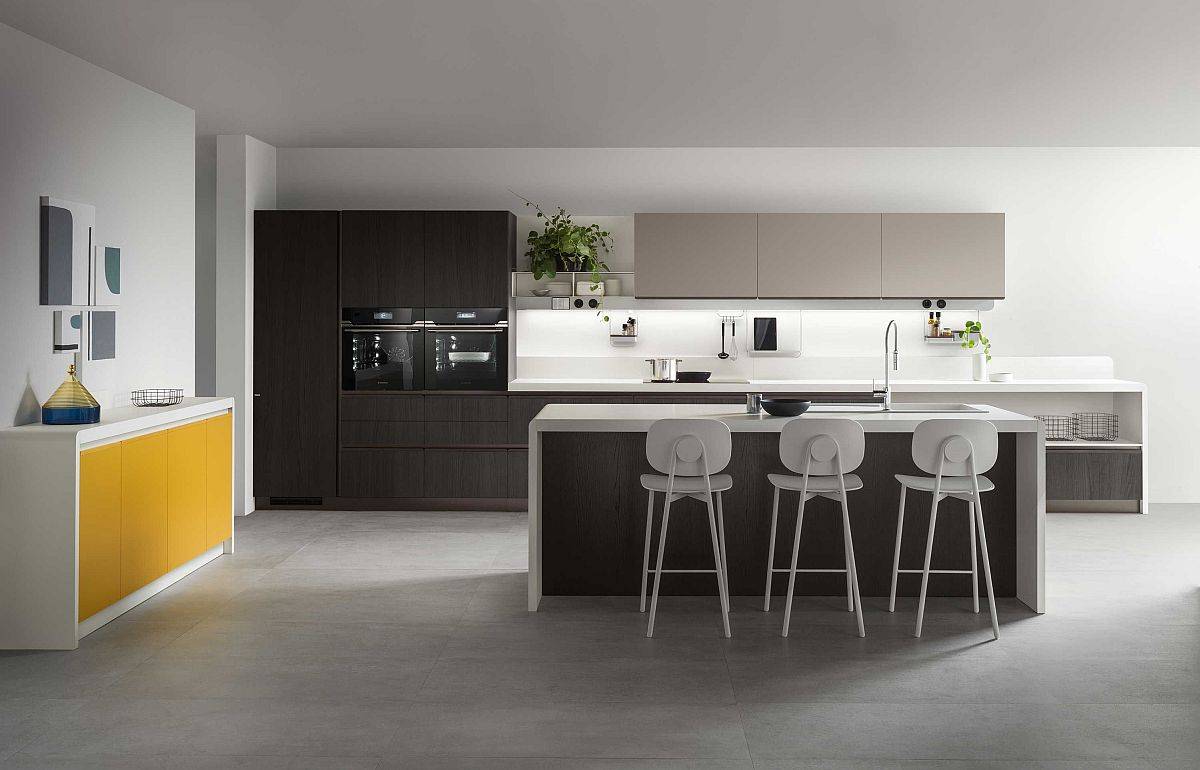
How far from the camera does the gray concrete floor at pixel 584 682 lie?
3025mm

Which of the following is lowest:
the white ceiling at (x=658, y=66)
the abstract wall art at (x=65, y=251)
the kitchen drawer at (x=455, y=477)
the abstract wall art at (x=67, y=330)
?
the kitchen drawer at (x=455, y=477)

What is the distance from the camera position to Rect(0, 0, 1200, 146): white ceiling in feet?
14.0

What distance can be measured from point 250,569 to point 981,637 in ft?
12.7

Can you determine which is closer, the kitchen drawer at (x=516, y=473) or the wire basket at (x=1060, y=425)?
the kitchen drawer at (x=516, y=473)

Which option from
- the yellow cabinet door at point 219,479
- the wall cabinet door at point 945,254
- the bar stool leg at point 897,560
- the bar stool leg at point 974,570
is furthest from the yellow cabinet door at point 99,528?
the wall cabinet door at point 945,254

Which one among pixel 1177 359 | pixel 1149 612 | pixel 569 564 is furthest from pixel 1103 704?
pixel 1177 359

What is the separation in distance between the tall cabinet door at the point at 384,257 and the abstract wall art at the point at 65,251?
2415mm

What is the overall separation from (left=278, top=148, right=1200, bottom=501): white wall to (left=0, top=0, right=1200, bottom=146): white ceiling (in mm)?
476

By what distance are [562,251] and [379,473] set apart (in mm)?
2206

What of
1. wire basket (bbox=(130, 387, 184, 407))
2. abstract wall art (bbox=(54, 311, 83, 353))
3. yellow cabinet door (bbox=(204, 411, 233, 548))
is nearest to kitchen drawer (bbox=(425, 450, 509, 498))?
yellow cabinet door (bbox=(204, 411, 233, 548))

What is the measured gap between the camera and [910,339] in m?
7.71

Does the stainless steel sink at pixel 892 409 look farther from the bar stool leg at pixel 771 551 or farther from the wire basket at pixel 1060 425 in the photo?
the wire basket at pixel 1060 425

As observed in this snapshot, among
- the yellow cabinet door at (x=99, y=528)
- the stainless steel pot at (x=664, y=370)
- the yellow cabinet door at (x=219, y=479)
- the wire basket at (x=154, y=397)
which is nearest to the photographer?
the yellow cabinet door at (x=99, y=528)

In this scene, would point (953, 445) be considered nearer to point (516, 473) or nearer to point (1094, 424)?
point (516, 473)
